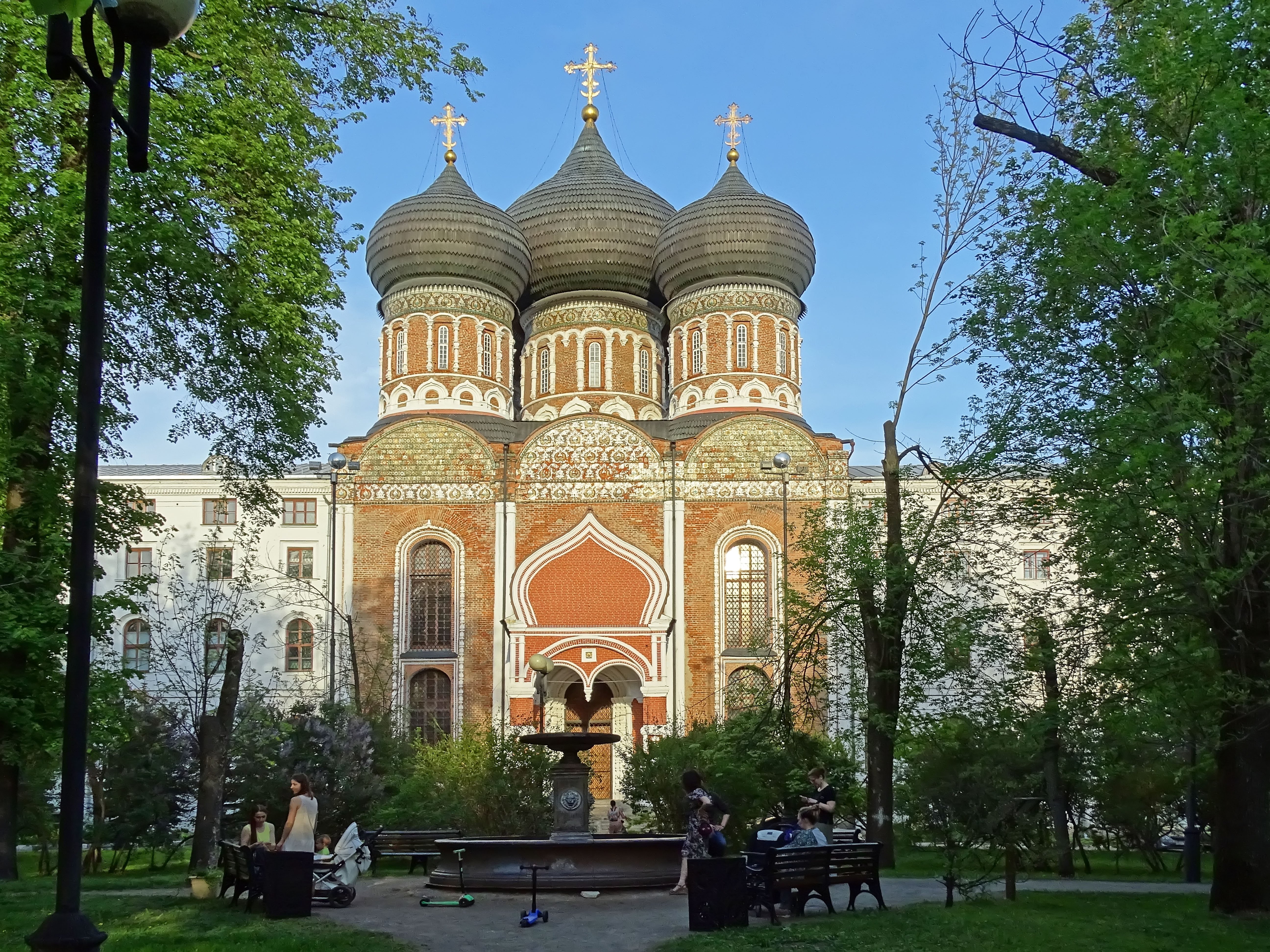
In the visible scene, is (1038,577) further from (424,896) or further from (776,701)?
(424,896)

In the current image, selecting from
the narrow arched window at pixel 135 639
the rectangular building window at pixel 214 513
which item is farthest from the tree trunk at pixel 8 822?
the rectangular building window at pixel 214 513

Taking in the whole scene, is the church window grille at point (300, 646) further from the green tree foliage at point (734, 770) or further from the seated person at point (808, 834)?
the seated person at point (808, 834)

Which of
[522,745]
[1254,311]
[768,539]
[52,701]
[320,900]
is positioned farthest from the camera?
[768,539]

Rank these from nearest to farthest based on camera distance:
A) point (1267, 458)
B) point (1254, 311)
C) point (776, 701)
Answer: point (1254, 311) < point (1267, 458) < point (776, 701)

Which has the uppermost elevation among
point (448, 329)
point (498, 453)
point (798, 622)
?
point (448, 329)

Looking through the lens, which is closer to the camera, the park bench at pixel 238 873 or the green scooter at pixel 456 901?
the park bench at pixel 238 873

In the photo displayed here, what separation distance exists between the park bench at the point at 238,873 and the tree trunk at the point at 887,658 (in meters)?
8.40

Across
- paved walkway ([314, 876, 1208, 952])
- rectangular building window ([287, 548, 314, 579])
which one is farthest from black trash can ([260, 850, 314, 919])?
rectangular building window ([287, 548, 314, 579])

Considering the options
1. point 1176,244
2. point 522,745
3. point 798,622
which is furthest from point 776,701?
point 1176,244

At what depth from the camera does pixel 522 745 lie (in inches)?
773

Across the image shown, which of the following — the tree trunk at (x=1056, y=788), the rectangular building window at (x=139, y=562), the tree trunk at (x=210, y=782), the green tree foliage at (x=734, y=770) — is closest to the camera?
the tree trunk at (x=1056, y=788)

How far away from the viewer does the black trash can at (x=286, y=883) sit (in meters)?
11.2

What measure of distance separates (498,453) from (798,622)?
15.3 metres

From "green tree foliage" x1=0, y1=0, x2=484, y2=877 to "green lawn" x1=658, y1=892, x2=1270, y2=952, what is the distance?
7540 millimetres
